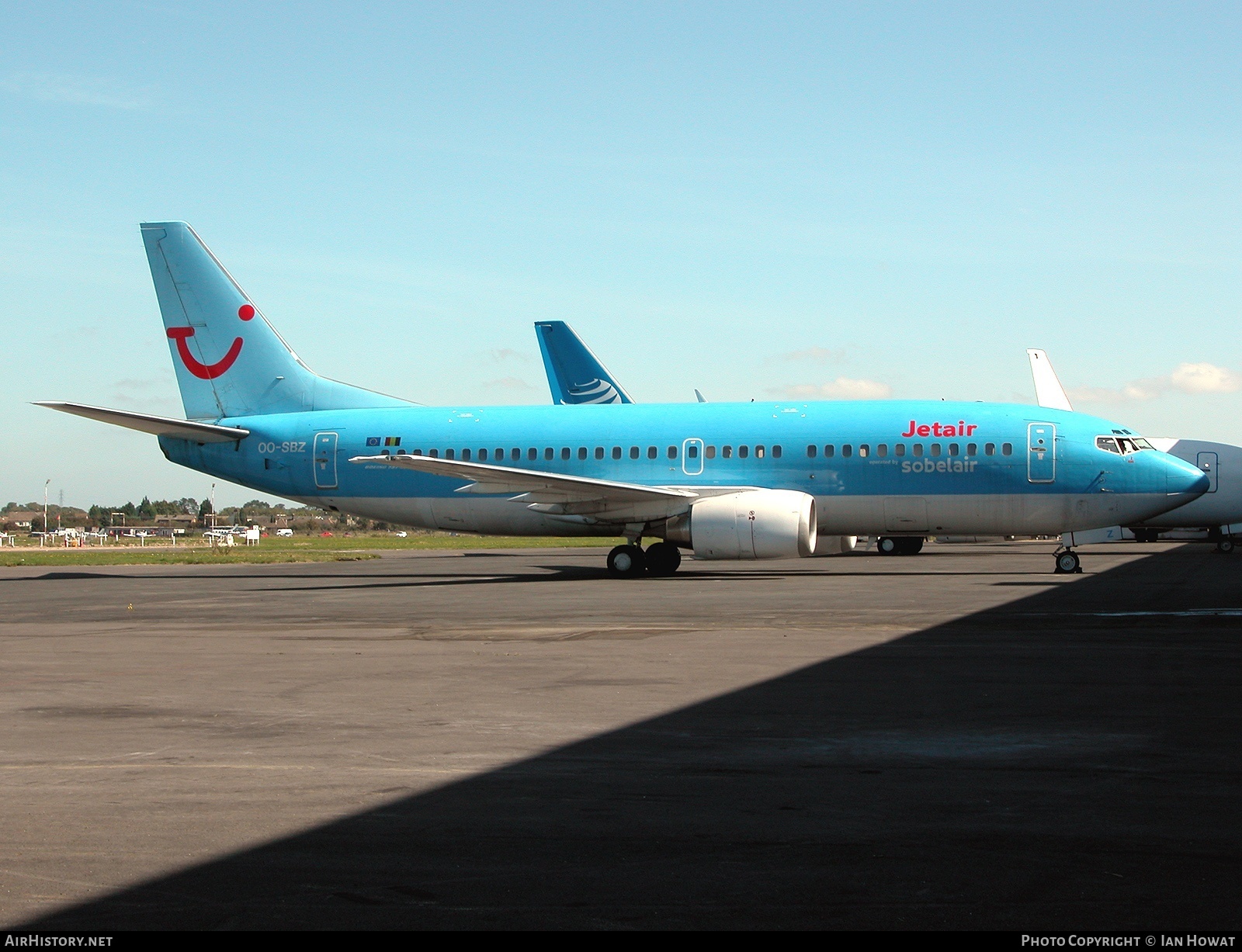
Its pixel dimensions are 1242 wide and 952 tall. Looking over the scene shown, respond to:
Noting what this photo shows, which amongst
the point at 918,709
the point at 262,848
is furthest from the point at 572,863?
the point at 918,709

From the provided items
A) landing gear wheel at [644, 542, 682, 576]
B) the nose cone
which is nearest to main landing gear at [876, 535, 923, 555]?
landing gear wheel at [644, 542, 682, 576]

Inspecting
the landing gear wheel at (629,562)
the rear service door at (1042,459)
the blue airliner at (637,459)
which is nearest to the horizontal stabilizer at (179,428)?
the blue airliner at (637,459)

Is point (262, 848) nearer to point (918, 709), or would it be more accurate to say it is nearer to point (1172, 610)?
point (918, 709)

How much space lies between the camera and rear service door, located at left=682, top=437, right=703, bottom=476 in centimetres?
2797

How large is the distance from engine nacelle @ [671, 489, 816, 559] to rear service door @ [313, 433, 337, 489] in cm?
921

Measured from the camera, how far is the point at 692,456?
28.0 m

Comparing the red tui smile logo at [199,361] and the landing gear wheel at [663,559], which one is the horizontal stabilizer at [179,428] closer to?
the red tui smile logo at [199,361]

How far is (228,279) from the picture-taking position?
31281mm

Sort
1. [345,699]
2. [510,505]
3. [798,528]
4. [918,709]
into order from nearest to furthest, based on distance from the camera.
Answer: [918,709] < [345,699] < [798,528] < [510,505]

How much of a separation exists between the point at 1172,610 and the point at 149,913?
623 inches

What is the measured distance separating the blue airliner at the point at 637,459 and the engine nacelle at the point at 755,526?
4cm

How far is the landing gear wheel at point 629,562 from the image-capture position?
1097 inches

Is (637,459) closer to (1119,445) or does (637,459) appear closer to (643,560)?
(643,560)

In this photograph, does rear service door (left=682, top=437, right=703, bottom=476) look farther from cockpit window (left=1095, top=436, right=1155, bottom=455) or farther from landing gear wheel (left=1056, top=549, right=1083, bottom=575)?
cockpit window (left=1095, top=436, right=1155, bottom=455)
